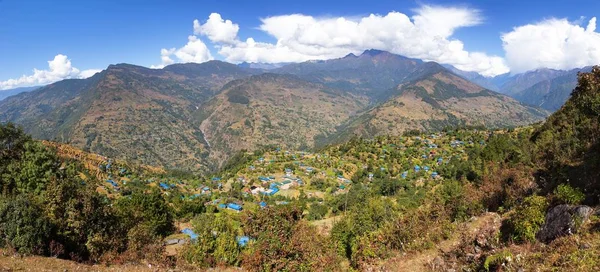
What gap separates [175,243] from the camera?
41219 millimetres

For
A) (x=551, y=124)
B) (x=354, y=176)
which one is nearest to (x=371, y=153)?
(x=354, y=176)

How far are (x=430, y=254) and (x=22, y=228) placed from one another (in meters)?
26.7

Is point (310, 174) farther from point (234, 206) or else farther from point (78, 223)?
point (78, 223)

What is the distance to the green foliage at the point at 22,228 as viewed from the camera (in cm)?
1906

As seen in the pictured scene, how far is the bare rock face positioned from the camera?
14.8m

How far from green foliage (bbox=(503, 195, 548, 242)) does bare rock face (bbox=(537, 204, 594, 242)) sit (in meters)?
0.41

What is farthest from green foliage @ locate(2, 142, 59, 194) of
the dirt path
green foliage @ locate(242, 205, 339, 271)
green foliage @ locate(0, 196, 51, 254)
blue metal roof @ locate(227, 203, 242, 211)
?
blue metal roof @ locate(227, 203, 242, 211)

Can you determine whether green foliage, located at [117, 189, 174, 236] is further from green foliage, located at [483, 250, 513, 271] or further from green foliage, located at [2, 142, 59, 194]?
green foliage, located at [483, 250, 513, 271]

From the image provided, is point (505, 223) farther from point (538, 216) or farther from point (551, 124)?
point (551, 124)

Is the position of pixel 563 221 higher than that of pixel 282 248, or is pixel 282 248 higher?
pixel 563 221

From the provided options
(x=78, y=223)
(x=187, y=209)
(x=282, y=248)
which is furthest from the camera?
(x=187, y=209)

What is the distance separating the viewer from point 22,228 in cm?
1942

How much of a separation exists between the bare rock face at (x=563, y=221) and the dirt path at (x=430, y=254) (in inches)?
209

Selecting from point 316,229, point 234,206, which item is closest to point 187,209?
point 234,206
